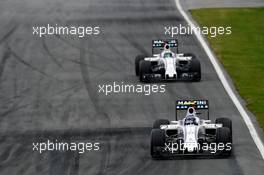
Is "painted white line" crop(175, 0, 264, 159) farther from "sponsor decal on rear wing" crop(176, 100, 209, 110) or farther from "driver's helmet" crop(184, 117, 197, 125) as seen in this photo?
"driver's helmet" crop(184, 117, 197, 125)

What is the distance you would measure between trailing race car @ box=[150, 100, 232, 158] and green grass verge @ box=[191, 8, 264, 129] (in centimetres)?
269

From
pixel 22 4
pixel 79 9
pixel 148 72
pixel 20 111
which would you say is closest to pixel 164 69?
pixel 148 72

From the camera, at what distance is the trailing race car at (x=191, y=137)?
2370 centimetres

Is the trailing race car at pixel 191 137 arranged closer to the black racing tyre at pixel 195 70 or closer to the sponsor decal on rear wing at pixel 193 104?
the sponsor decal on rear wing at pixel 193 104

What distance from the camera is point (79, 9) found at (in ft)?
162

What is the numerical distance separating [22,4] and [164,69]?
68.0 ft

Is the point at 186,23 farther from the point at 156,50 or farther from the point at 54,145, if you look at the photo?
the point at 54,145

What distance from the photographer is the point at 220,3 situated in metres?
50.2

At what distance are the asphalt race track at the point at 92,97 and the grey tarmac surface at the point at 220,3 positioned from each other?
1816 mm

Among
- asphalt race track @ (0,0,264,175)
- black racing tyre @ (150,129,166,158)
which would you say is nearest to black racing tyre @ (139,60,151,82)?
asphalt race track @ (0,0,264,175)

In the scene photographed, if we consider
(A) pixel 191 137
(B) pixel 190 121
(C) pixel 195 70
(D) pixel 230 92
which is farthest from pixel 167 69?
(A) pixel 191 137

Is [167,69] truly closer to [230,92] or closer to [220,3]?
[230,92]

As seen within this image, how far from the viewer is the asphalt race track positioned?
2377cm

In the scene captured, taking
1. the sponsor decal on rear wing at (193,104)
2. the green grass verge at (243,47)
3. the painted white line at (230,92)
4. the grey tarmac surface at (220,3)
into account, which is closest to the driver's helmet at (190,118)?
the sponsor decal on rear wing at (193,104)
